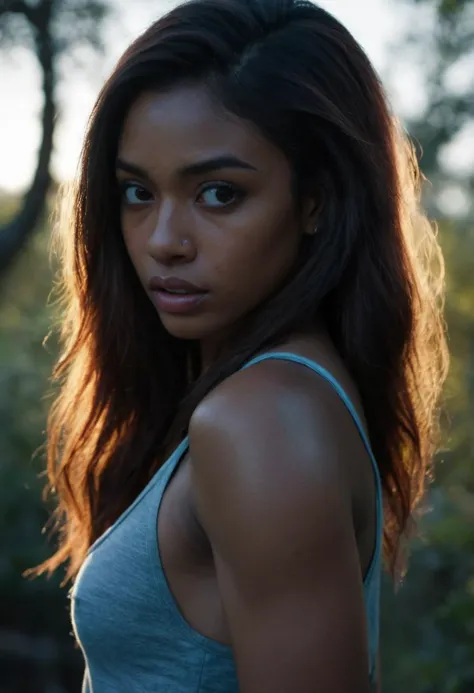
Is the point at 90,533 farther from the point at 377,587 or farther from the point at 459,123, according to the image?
the point at 459,123

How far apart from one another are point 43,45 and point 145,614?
6.79ft

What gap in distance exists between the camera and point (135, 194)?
1532 millimetres

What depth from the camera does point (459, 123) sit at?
4066 mm

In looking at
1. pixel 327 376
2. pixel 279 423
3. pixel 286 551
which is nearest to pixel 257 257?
pixel 327 376

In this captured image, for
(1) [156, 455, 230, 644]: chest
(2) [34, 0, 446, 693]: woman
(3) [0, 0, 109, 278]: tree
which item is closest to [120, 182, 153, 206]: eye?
(2) [34, 0, 446, 693]: woman

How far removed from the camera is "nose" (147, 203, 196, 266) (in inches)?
55.2

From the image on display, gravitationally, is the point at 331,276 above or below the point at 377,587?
above

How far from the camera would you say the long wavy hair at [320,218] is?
1.41m

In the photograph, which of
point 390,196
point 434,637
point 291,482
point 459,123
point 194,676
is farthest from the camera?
point 459,123

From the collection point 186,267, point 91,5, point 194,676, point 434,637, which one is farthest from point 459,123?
point 194,676

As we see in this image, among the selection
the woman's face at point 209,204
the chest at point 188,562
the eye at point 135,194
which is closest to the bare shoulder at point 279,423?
the chest at point 188,562

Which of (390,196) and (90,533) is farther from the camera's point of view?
(90,533)

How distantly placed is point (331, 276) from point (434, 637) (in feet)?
7.50

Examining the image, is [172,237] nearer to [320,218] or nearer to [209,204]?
[209,204]
